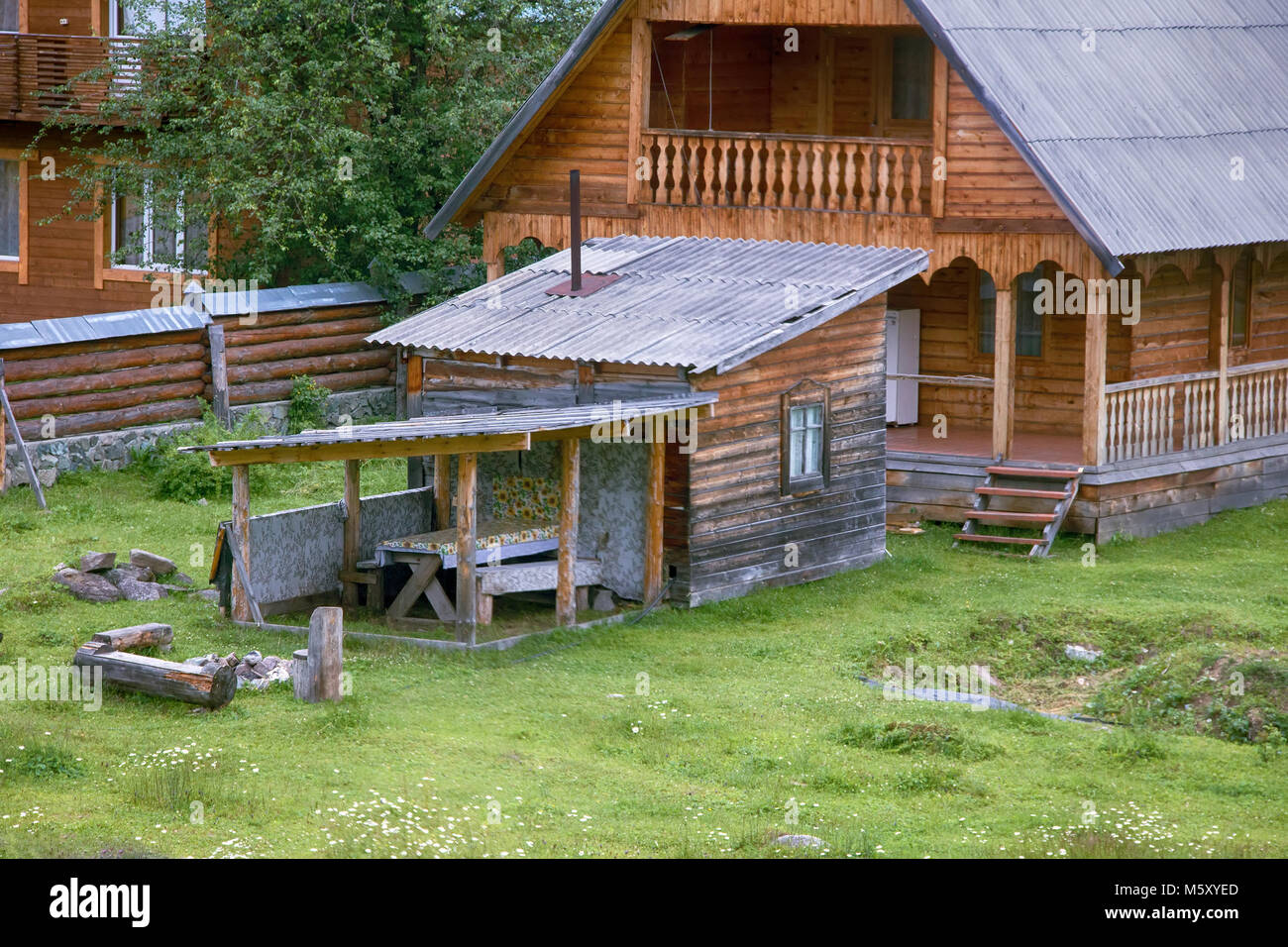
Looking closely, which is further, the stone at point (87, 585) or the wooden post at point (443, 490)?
the wooden post at point (443, 490)

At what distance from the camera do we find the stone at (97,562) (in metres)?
18.9

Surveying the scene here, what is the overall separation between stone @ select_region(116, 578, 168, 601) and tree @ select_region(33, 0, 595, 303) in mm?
9919

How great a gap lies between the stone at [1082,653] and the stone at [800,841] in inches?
A: 258

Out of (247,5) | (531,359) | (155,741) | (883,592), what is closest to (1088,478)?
(883,592)

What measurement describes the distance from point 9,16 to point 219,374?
10.1 metres

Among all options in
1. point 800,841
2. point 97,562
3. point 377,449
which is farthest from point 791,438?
point 800,841

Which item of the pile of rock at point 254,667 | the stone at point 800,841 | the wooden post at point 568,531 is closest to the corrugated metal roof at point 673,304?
the wooden post at point 568,531

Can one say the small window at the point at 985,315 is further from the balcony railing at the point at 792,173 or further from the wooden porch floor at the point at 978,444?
the balcony railing at the point at 792,173

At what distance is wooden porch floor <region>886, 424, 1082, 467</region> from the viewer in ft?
80.2

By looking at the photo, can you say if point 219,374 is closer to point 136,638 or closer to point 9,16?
point 9,16

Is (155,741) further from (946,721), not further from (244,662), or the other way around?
(946,721)

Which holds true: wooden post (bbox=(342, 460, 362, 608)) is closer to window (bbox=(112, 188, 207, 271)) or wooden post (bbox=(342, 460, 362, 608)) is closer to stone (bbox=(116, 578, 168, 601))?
stone (bbox=(116, 578, 168, 601))

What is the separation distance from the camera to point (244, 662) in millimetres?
15906

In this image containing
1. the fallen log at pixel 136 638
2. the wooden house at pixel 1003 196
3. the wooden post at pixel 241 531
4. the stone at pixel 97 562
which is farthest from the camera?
the wooden house at pixel 1003 196
